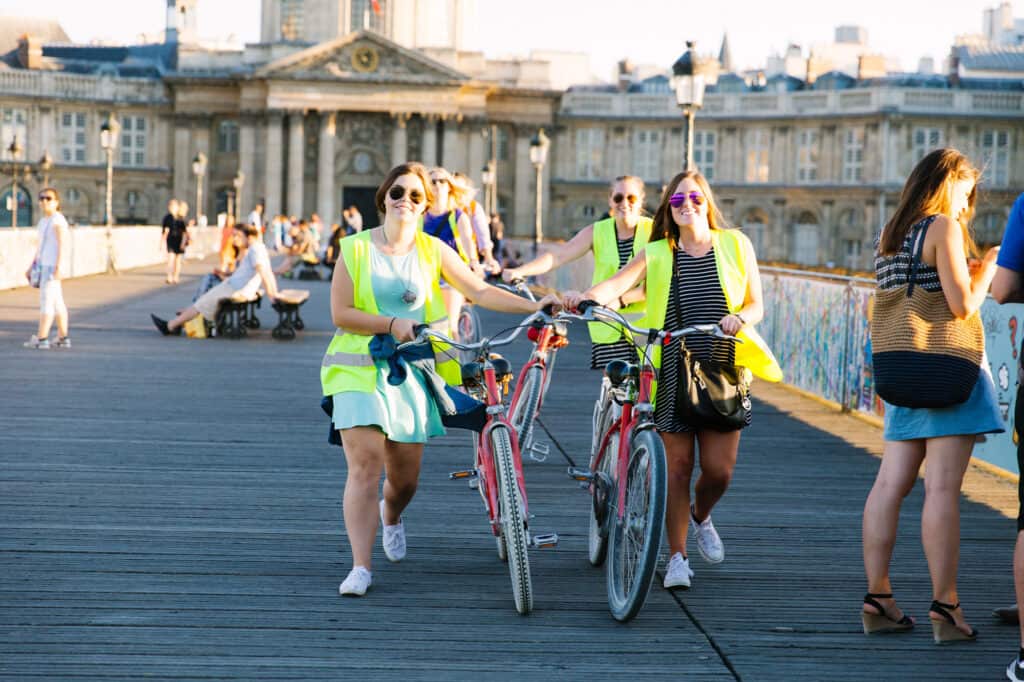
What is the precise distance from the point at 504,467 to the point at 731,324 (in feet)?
4.04

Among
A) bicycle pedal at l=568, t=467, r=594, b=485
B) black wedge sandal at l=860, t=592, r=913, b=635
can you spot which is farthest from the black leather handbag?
black wedge sandal at l=860, t=592, r=913, b=635

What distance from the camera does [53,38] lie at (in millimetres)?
107125

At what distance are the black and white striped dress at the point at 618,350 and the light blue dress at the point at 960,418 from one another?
211 cm

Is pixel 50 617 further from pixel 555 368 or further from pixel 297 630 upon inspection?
pixel 555 368

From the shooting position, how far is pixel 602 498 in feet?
24.3

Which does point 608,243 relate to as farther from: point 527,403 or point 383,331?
point 383,331

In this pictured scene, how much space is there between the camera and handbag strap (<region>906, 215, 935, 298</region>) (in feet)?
20.8

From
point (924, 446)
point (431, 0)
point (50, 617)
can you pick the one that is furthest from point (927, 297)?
point (431, 0)

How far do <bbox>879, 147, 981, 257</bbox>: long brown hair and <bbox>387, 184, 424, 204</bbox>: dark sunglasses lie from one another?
2058 mm

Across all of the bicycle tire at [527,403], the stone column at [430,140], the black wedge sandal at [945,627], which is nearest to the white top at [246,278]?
the bicycle tire at [527,403]

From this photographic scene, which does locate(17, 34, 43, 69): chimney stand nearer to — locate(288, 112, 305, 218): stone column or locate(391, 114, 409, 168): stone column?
locate(288, 112, 305, 218): stone column

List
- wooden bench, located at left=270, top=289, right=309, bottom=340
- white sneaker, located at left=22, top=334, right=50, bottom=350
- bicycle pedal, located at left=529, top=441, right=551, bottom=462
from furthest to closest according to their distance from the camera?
wooden bench, located at left=270, top=289, right=309, bottom=340 < white sneaker, located at left=22, top=334, right=50, bottom=350 < bicycle pedal, located at left=529, top=441, right=551, bottom=462

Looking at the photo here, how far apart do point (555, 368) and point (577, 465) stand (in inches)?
305

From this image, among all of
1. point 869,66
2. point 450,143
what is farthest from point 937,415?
point 869,66
